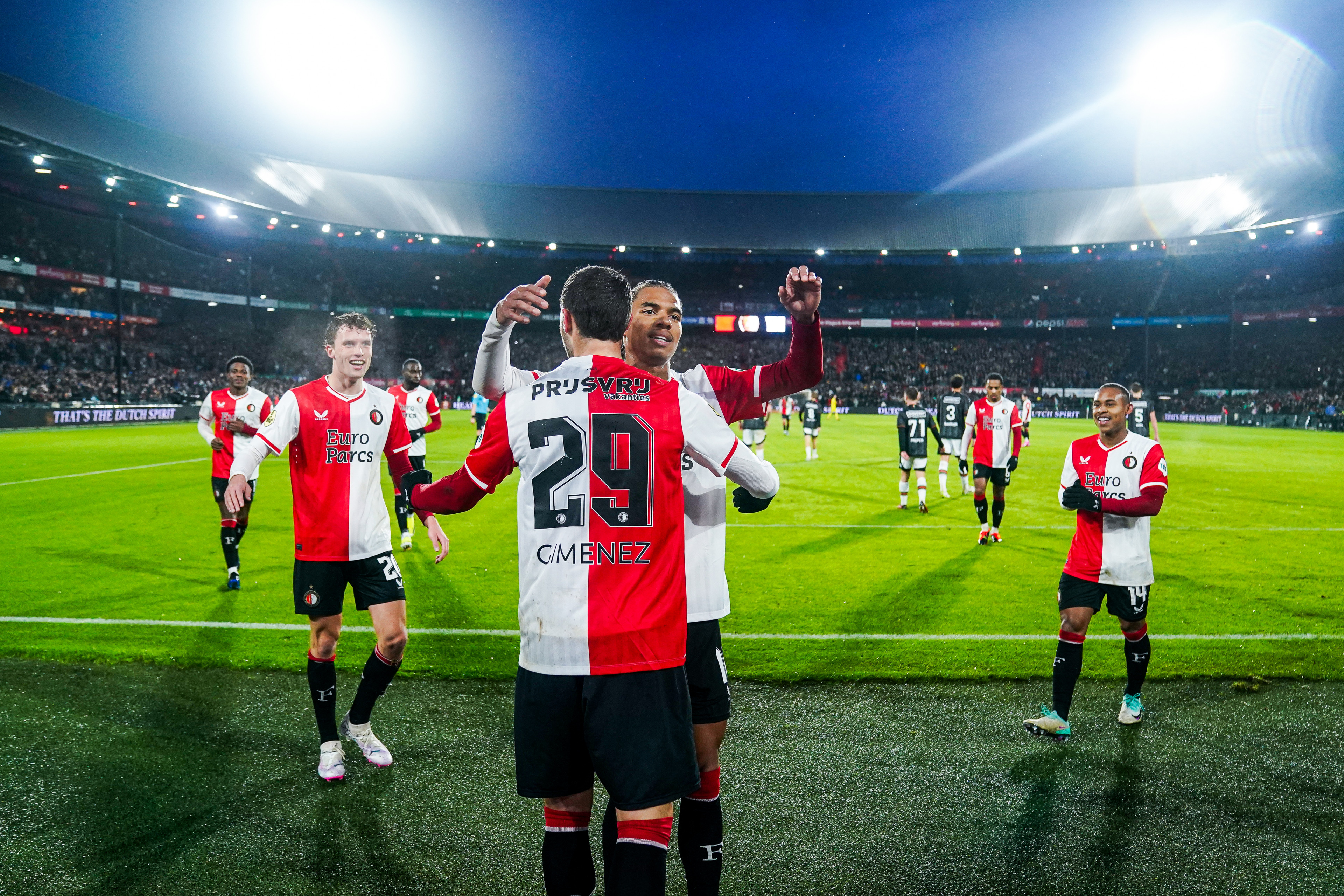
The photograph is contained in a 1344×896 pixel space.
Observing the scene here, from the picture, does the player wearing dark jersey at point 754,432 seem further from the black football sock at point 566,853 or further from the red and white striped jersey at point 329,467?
the black football sock at point 566,853

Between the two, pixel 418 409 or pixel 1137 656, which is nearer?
pixel 1137 656

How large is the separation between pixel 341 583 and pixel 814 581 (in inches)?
233

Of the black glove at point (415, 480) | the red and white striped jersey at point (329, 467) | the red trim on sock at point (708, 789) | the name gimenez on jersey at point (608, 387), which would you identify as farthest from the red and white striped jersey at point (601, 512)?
the red and white striped jersey at point (329, 467)

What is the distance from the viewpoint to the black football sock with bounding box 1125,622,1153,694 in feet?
17.3

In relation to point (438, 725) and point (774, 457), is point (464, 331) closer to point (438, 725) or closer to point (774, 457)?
point (774, 457)

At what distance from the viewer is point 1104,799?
4.23m

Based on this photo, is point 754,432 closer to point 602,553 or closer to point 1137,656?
point 1137,656

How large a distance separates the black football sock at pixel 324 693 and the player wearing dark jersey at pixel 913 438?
11935mm

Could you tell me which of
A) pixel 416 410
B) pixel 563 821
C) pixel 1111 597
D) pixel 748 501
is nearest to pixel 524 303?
pixel 748 501

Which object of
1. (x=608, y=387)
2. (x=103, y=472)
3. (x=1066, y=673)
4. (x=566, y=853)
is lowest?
(x=1066, y=673)

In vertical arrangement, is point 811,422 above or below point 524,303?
below

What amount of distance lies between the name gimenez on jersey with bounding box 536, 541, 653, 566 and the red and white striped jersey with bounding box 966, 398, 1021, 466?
418 inches

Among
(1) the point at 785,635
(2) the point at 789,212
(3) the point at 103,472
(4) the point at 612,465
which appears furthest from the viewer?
(2) the point at 789,212

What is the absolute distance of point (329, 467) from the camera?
477 cm
